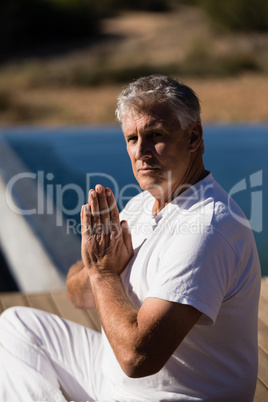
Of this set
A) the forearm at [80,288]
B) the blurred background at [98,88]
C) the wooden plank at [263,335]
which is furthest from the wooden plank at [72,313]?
the forearm at [80,288]

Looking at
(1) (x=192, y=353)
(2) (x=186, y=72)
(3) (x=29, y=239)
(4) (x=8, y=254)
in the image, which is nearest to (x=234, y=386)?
(1) (x=192, y=353)

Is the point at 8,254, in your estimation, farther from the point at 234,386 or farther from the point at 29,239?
the point at 234,386

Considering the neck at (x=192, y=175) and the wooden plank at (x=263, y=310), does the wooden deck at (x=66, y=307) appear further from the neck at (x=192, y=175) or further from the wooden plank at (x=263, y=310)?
the neck at (x=192, y=175)

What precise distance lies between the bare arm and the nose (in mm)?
108

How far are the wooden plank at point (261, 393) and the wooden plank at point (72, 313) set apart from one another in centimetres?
68

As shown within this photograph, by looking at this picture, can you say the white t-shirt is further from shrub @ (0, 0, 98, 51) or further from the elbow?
shrub @ (0, 0, 98, 51)

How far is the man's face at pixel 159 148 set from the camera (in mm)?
1192

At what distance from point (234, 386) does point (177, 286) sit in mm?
307

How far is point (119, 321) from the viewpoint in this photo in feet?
3.54

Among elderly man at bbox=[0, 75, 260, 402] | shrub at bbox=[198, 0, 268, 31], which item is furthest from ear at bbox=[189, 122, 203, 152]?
shrub at bbox=[198, 0, 268, 31]

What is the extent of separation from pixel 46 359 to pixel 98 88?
35.4 ft

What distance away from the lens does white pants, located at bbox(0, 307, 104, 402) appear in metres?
1.30

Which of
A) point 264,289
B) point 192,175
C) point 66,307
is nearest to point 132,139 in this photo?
point 192,175

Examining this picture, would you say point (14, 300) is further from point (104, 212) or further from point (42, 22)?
point (42, 22)
